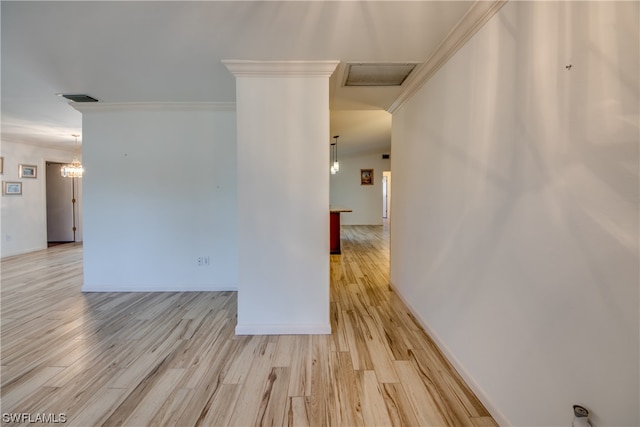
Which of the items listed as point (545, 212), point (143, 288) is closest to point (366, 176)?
point (143, 288)

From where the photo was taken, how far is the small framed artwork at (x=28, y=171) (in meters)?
6.06

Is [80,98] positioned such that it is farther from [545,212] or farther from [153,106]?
[545,212]

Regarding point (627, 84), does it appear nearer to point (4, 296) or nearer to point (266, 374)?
point (266, 374)

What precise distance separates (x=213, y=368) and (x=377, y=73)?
2805 mm

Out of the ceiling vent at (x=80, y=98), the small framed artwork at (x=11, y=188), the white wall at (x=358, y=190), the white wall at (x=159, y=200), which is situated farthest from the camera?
the white wall at (x=358, y=190)

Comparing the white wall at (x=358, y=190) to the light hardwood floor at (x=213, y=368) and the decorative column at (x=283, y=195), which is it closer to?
the light hardwood floor at (x=213, y=368)

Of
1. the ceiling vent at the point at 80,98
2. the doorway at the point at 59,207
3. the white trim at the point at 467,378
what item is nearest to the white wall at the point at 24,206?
the doorway at the point at 59,207

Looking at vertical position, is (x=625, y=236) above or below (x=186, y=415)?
above

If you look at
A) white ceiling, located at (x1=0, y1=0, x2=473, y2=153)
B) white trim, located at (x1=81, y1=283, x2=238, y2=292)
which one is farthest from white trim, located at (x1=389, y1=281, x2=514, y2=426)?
white trim, located at (x1=81, y1=283, x2=238, y2=292)

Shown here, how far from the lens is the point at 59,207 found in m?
7.49

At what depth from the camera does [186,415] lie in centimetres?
166

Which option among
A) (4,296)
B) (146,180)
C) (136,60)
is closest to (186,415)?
(136,60)

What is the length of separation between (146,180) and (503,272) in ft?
13.0

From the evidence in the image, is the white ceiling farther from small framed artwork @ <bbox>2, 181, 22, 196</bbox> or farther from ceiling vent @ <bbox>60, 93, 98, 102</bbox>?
small framed artwork @ <bbox>2, 181, 22, 196</bbox>
